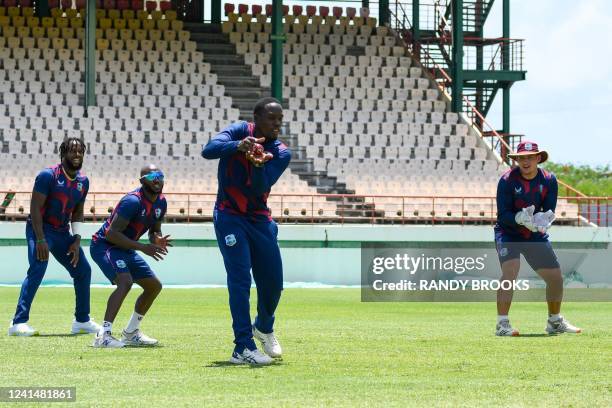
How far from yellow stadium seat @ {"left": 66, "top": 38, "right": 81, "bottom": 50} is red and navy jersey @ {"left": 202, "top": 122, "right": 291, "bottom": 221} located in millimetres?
29596

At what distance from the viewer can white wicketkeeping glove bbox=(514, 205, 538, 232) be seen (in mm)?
12289

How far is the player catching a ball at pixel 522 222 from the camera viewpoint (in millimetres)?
12469

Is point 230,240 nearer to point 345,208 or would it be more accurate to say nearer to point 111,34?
point 345,208

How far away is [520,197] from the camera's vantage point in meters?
12.5

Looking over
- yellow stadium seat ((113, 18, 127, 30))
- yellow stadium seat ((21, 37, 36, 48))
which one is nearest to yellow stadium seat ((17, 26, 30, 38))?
yellow stadium seat ((21, 37, 36, 48))

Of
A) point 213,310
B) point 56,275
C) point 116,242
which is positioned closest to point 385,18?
point 56,275

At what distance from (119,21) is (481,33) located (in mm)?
13867

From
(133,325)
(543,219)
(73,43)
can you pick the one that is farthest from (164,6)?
(133,325)

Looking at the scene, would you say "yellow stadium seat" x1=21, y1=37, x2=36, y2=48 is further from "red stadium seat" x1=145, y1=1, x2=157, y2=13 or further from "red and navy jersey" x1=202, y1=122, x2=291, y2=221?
"red and navy jersey" x1=202, y1=122, x2=291, y2=221

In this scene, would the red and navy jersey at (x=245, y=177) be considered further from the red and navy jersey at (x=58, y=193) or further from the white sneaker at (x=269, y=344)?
the red and navy jersey at (x=58, y=193)

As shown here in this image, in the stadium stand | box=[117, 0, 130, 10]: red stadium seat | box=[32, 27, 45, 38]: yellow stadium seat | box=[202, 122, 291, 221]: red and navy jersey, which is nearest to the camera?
box=[202, 122, 291, 221]: red and navy jersey

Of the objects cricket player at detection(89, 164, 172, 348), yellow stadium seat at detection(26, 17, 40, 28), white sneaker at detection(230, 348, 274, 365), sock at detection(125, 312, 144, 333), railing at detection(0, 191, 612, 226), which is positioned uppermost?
yellow stadium seat at detection(26, 17, 40, 28)
